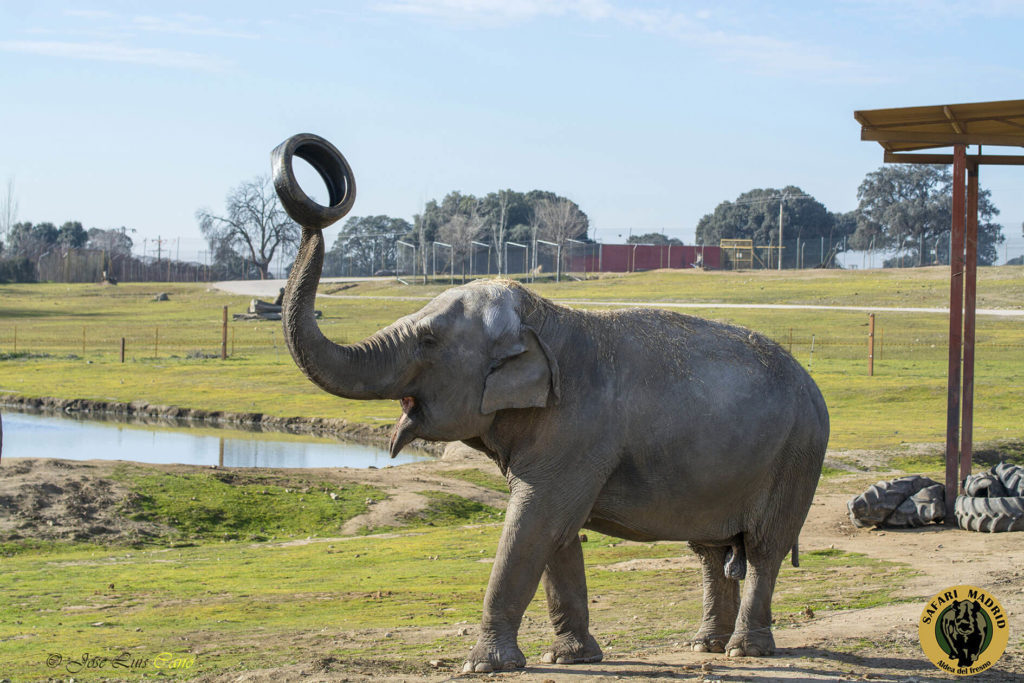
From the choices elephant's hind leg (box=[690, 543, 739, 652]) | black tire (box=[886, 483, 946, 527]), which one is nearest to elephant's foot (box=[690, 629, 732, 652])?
elephant's hind leg (box=[690, 543, 739, 652])

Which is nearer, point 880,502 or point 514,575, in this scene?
point 514,575

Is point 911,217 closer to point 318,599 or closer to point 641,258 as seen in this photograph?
point 641,258

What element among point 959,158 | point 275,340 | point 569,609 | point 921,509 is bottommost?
point 921,509

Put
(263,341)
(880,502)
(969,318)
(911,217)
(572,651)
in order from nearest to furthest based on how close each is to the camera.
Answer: (572,651), (880,502), (969,318), (263,341), (911,217)

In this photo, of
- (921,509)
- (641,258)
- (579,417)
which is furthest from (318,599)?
(641,258)

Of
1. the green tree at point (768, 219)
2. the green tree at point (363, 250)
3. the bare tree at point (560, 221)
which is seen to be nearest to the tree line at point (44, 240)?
the green tree at point (363, 250)

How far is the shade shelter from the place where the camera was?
14.6 metres

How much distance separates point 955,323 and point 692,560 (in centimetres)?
489

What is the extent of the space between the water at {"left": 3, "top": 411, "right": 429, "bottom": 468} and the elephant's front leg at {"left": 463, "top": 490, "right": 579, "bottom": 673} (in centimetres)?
1824

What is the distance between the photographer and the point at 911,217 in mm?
105438

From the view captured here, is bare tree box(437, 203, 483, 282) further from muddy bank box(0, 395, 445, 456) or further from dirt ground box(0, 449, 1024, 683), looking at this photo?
dirt ground box(0, 449, 1024, 683)

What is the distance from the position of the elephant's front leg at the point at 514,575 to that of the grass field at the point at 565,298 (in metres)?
18.0

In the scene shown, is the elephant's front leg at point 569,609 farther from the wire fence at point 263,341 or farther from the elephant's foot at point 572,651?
the wire fence at point 263,341

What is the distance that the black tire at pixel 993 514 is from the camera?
49.2 ft
